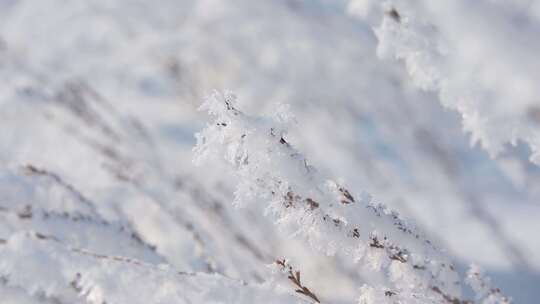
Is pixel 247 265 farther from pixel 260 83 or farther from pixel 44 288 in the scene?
pixel 260 83

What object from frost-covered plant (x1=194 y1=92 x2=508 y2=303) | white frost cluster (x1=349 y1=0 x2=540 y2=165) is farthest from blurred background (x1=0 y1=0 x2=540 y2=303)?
frost-covered plant (x1=194 y1=92 x2=508 y2=303)

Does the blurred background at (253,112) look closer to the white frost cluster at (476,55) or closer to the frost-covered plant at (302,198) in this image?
the white frost cluster at (476,55)

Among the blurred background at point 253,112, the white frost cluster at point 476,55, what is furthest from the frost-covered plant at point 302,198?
the blurred background at point 253,112

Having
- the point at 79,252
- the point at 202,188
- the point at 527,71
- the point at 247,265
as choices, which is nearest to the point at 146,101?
the point at 202,188

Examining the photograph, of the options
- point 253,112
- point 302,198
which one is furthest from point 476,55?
point 302,198

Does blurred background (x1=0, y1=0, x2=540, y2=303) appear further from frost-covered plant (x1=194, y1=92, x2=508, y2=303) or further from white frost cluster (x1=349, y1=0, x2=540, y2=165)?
frost-covered plant (x1=194, y1=92, x2=508, y2=303)
